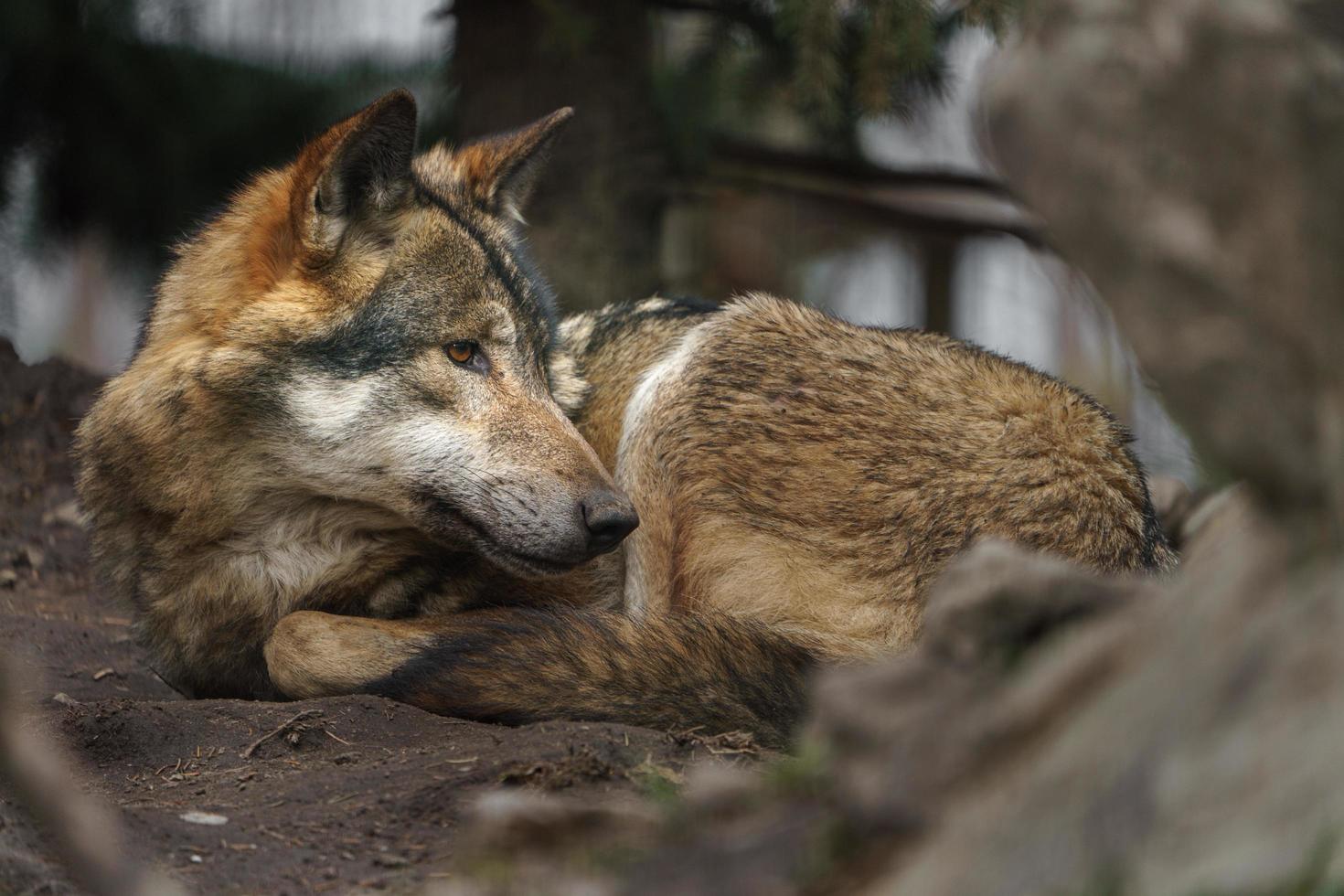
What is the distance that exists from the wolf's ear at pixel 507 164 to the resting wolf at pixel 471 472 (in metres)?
0.41

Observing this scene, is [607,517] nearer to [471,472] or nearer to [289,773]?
[471,472]

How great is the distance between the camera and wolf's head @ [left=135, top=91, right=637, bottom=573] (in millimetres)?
3850

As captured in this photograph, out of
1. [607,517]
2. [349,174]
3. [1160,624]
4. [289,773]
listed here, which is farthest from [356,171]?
[1160,624]

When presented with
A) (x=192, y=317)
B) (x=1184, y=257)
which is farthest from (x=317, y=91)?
(x=1184, y=257)

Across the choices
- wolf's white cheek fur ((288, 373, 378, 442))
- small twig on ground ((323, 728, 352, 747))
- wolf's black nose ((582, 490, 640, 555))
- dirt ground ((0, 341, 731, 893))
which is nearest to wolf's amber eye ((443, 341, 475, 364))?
wolf's white cheek fur ((288, 373, 378, 442))

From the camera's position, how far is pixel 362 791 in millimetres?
2939

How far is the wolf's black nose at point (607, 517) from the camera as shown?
371cm

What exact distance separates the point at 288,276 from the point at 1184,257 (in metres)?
3.07

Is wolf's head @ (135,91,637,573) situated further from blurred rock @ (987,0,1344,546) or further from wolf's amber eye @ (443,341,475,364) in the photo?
blurred rock @ (987,0,1344,546)

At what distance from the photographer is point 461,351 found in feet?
13.3

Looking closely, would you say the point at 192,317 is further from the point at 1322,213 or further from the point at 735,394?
the point at 1322,213

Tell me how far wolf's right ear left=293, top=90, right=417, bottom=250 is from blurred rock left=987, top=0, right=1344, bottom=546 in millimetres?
2571

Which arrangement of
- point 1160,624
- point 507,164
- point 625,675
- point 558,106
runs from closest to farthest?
point 1160,624
point 625,675
point 507,164
point 558,106

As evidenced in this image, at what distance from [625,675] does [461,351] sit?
4.27 ft
